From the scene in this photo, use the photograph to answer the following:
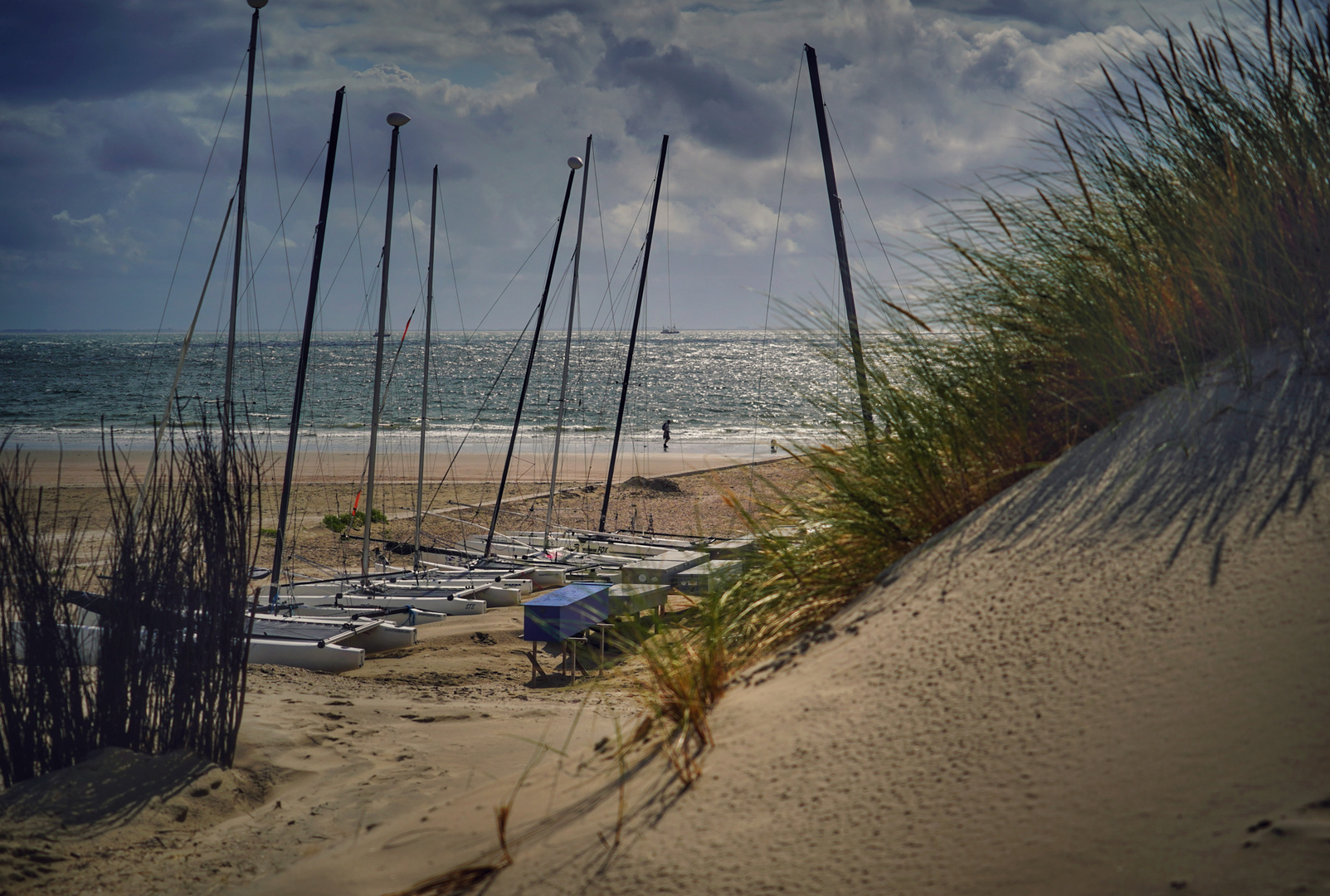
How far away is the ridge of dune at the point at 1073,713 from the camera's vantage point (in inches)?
72.3

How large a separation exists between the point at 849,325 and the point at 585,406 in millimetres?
51947

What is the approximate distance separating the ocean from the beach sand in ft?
5.59

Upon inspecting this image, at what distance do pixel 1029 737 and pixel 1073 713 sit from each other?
0.47ft

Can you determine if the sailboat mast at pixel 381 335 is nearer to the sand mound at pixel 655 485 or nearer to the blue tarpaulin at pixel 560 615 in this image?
the blue tarpaulin at pixel 560 615

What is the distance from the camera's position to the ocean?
3122cm

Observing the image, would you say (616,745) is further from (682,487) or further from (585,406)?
(585,406)

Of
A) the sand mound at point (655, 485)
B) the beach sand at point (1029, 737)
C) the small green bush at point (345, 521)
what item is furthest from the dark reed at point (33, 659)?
the sand mound at point (655, 485)

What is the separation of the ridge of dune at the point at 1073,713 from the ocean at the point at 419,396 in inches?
68.8

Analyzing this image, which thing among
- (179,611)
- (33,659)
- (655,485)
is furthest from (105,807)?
(655,485)

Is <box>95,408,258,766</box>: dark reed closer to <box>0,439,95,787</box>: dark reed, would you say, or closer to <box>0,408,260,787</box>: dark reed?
<box>0,408,260,787</box>: dark reed

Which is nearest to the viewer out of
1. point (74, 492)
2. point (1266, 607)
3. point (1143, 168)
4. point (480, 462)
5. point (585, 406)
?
point (1266, 607)

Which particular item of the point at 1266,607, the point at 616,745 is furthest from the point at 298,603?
the point at 1266,607

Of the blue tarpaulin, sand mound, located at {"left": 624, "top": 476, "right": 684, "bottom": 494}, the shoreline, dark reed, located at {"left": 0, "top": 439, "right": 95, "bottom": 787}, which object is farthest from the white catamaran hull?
sand mound, located at {"left": 624, "top": 476, "right": 684, "bottom": 494}

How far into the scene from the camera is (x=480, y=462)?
3011cm
